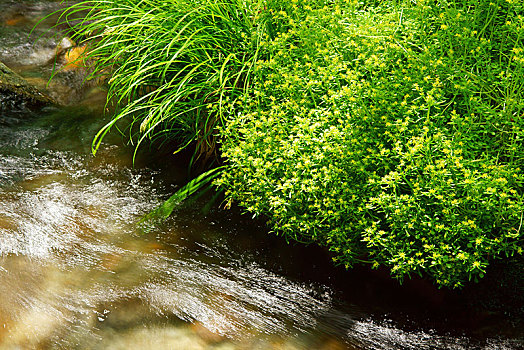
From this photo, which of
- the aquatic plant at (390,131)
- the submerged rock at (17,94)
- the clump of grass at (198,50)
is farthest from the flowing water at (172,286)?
the submerged rock at (17,94)

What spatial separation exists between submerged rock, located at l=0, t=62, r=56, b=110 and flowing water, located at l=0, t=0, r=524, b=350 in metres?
0.99

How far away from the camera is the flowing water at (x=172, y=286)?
2.67 m

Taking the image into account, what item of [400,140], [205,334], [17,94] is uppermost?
[400,140]

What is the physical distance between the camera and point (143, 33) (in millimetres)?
3918

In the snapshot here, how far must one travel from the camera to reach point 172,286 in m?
2.99

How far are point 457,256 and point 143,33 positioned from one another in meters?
2.87

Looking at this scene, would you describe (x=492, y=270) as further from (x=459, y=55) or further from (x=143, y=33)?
(x=143, y=33)

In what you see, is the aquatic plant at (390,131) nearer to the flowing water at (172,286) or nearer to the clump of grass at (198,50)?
the clump of grass at (198,50)

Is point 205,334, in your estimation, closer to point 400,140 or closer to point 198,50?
point 400,140

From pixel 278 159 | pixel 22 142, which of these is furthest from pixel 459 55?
pixel 22 142

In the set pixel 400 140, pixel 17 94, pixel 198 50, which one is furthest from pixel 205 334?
pixel 17 94

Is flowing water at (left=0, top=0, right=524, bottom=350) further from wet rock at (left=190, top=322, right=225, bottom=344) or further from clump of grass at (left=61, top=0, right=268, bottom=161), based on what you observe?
clump of grass at (left=61, top=0, right=268, bottom=161)

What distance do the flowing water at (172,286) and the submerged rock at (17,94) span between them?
3.25 feet

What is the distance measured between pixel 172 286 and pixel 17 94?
2905 mm
